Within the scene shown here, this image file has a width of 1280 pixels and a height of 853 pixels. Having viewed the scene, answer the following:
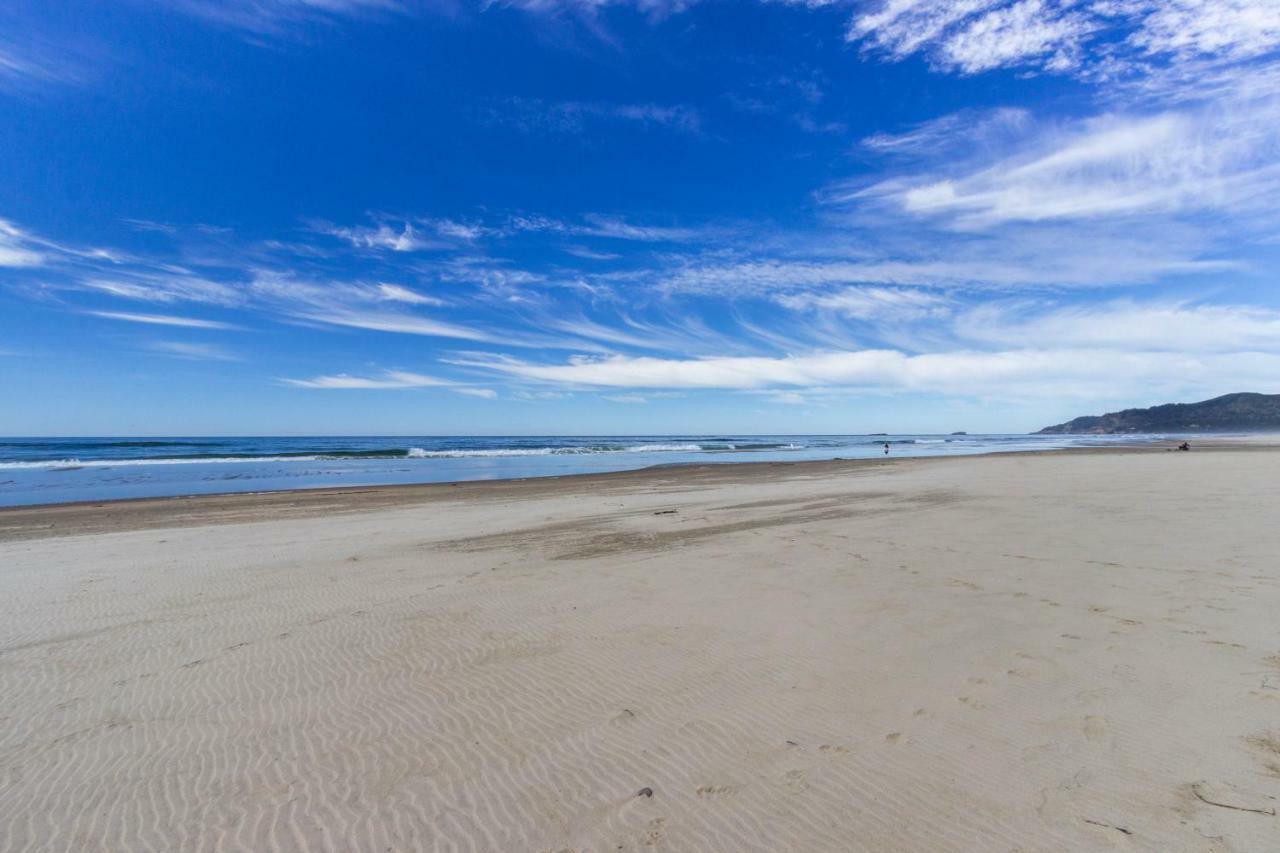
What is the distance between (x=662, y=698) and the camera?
440cm

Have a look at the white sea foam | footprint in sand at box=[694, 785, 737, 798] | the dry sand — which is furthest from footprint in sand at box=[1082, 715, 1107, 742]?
the white sea foam

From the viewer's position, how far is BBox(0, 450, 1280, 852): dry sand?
3033 mm

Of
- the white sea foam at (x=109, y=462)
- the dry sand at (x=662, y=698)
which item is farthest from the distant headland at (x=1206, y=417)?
the white sea foam at (x=109, y=462)

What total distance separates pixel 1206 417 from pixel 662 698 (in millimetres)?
168597

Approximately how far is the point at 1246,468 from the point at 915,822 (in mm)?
28236

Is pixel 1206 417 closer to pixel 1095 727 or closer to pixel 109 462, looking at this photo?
Answer: pixel 1095 727

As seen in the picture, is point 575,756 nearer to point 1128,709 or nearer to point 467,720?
point 467,720

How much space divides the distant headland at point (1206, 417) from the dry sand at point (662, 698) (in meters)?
138

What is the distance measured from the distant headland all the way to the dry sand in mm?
137639

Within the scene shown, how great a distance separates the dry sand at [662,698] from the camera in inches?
119

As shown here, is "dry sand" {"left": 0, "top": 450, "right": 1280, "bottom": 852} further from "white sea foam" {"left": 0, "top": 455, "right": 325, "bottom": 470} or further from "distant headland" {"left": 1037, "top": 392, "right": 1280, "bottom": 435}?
"distant headland" {"left": 1037, "top": 392, "right": 1280, "bottom": 435}

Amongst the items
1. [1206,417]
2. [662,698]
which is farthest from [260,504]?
[1206,417]

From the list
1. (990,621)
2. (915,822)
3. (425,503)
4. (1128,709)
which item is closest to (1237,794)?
(1128,709)

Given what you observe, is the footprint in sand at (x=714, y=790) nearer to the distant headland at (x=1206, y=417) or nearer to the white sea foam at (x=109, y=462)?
the white sea foam at (x=109, y=462)
